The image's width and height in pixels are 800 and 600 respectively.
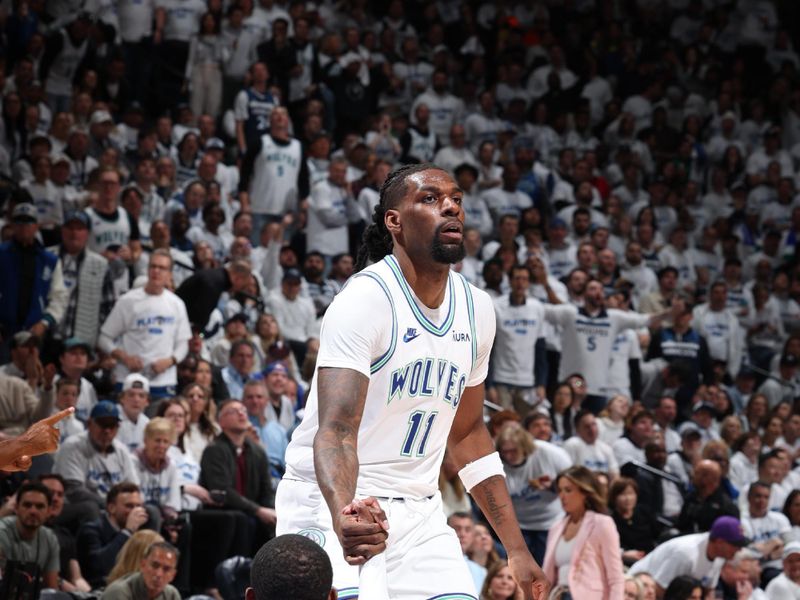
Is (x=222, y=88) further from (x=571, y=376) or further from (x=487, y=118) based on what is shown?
(x=571, y=376)

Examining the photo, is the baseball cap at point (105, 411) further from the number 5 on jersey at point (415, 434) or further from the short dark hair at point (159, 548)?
the number 5 on jersey at point (415, 434)

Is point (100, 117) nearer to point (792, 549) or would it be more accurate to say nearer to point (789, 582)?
point (792, 549)

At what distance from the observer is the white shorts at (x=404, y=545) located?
4.46m

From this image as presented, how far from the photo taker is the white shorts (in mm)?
4461

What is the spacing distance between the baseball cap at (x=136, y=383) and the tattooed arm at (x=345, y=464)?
6.34 metres

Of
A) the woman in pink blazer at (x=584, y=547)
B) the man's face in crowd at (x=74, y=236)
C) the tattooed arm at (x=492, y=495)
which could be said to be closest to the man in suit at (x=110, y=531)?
the woman in pink blazer at (x=584, y=547)

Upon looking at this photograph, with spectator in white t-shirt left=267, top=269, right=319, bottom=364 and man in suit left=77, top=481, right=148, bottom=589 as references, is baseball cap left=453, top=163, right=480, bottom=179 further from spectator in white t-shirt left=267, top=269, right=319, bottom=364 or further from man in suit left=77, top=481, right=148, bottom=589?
man in suit left=77, top=481, right=148, bottom=589

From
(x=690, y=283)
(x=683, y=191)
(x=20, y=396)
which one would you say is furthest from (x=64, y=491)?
(x=683, y=191)

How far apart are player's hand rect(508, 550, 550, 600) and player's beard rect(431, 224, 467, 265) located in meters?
1.10

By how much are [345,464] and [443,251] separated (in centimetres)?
87

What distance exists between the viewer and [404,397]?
464cm

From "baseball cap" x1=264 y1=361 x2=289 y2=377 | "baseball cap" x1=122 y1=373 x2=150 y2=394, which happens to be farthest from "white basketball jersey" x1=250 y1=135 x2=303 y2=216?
"baseball cap" x1=122 y1=373 x2=150 y2=394

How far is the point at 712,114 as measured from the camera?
68.7 feet

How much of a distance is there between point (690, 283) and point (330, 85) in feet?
17.3
